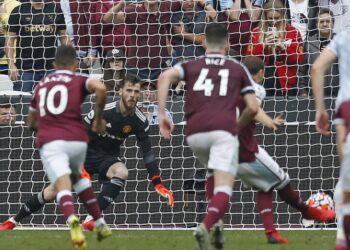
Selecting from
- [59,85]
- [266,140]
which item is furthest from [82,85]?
[266,140]

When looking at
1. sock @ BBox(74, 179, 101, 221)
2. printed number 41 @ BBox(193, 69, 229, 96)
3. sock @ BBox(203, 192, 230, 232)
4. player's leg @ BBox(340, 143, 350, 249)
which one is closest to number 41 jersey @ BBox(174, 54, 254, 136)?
printed number 41 @ BBox(193, 69, 229, 96)

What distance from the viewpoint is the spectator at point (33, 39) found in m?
17.7

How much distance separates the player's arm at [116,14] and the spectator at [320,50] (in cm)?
269

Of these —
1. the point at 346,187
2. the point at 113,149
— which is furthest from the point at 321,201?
the point at 346,187

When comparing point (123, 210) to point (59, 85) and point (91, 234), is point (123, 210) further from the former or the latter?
point (59, 85)

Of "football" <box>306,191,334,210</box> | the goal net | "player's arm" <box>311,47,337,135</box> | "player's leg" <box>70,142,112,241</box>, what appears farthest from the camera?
the goal net

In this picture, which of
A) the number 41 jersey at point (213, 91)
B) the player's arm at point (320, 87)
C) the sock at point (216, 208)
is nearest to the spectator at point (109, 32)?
the number 41 jersey at point (213, 91)

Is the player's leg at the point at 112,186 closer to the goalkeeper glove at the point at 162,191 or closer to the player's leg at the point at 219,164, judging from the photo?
the goalkeeper glove at the point at 162,191

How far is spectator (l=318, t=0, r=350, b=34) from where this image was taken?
680 inches

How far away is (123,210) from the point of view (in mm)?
16719

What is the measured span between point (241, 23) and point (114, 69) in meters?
1.92

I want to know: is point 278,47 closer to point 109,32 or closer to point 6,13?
point 109,32

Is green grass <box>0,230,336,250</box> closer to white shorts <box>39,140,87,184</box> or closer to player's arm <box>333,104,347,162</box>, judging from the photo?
white shorts <box>39,140,87,184</box>

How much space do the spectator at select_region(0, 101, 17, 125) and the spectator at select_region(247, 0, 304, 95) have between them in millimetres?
3368
